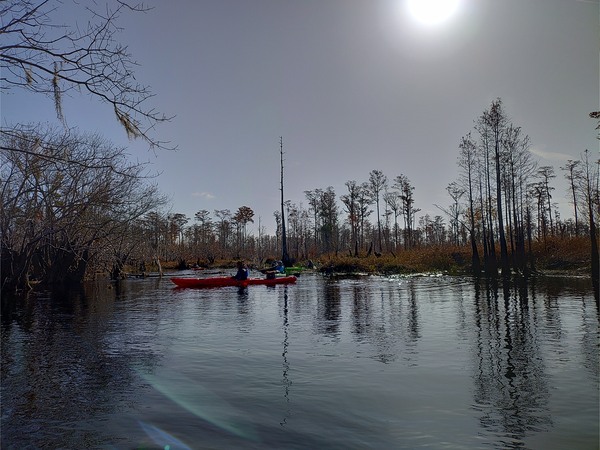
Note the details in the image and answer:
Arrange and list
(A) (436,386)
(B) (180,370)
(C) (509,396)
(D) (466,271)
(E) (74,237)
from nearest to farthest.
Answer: (C) (509,396) → (A) (436,386) → (B) (180,370) → (E) (74,237) → (D) (466,271)

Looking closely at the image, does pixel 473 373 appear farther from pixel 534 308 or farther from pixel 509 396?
pixel 534 308

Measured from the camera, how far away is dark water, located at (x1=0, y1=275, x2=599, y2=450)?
5.70 metres

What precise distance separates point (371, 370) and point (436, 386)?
53.1 inches

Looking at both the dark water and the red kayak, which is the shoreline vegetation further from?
the dark water

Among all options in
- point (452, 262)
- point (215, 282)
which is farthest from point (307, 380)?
point (452, 262)

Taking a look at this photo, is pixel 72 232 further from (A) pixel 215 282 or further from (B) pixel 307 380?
(B) pixel 307 380

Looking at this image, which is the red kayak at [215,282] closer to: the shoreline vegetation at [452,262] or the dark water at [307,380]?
the dark water at [307,380]

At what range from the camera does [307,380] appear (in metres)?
7.88

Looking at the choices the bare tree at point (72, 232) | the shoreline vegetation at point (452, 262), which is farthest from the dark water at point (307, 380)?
the shoreline vegetation at point (452, 262)

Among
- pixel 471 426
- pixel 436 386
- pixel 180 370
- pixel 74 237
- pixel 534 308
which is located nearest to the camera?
pixel 471 426

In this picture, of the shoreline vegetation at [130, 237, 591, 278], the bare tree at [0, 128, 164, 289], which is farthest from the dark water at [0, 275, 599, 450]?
the shoreline vegetation at [130, 237, 591, 278]

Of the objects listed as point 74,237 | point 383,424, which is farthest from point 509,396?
point 74,237

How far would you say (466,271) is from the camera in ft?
118

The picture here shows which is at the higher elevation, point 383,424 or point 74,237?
point 74,237
